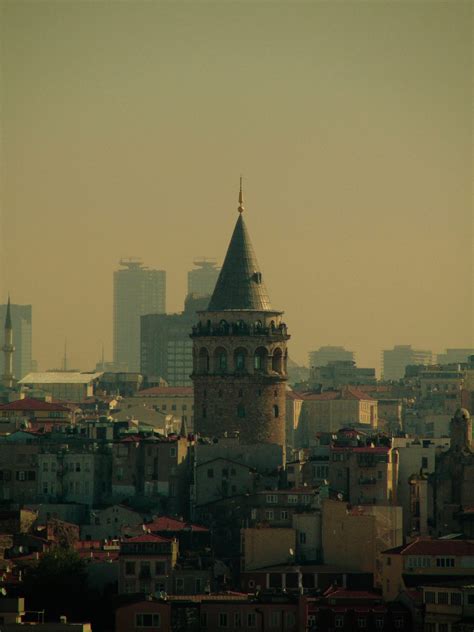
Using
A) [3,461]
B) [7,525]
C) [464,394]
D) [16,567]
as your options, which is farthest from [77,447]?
[464,394]

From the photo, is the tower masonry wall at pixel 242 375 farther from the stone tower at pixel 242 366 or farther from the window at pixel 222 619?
the window at pixel 222 619

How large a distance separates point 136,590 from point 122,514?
16029 mm

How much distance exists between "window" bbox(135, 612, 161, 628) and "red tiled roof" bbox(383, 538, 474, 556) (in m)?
11.1

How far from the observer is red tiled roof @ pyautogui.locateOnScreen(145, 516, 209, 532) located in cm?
11331

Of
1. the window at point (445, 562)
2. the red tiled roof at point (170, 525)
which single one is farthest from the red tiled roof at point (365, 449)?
the window at point (445, 562)

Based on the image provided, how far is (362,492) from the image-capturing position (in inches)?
4700

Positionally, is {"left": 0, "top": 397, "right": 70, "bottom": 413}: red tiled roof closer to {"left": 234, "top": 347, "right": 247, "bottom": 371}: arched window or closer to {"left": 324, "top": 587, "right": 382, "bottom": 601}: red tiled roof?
{"left": 234, "top": 347, "right": 247, "bottom": 371}: arched window

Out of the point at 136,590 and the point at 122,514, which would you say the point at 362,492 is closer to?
the point at 122,514

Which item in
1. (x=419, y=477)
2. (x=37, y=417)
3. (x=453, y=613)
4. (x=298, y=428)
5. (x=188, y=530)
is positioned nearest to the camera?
(x=453, y=613)

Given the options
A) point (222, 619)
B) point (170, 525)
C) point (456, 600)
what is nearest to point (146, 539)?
point (170, 525)

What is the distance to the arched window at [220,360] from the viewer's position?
12975 centimetres

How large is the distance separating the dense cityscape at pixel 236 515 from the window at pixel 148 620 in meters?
0.04

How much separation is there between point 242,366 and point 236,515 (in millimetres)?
13666

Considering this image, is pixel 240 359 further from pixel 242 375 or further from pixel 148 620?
pixel 148 620
